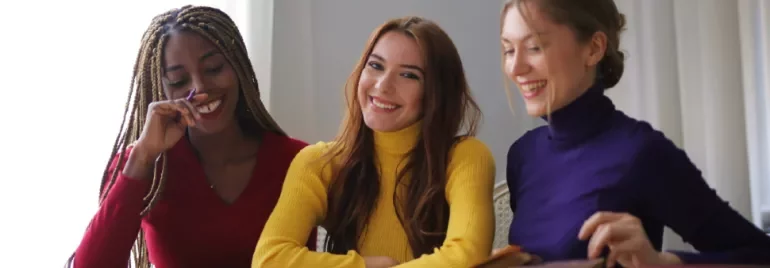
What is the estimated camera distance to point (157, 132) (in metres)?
1.24

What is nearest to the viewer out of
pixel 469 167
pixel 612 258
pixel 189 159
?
pixel 612 258

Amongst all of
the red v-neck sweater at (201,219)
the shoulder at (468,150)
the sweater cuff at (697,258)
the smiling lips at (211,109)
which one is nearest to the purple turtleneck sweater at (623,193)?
the sweater cuff at (697,258)

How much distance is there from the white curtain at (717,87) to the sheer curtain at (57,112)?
1.09 meters

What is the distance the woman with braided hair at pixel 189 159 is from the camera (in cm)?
123

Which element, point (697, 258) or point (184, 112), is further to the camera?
point (184, 112)

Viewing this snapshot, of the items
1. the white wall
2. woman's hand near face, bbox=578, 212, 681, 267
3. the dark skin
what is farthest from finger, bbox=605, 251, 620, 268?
the white wall

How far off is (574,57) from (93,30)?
1.02m

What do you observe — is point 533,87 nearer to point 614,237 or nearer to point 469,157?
point 469,157

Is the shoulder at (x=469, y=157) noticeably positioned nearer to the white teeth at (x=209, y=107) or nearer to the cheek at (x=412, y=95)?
the cheek at (x=412, y=95)

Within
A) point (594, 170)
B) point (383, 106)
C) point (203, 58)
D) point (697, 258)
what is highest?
point (203, 58)

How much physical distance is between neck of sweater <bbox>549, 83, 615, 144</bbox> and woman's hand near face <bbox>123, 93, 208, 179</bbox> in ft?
1.94

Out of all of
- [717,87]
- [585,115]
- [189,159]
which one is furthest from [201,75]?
[717,87]

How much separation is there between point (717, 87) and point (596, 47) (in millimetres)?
631

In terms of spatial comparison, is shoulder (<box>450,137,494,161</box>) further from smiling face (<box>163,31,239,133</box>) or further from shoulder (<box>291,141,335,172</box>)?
smiling face (<box>163,31,239,133</box>)
